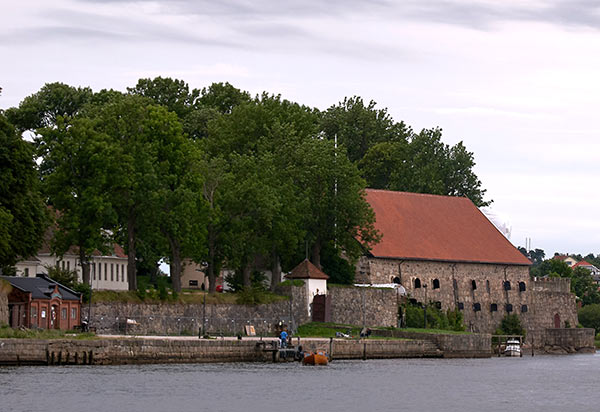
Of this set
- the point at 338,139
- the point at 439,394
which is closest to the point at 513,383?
the point at 439,394

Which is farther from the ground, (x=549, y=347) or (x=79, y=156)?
(x=79, y=156)

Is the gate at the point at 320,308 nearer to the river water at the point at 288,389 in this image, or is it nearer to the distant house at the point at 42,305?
the river water at the point at 288,389

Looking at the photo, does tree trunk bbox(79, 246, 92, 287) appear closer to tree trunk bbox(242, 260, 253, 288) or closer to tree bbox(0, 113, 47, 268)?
tree bbox(0, 113, 47, 268)

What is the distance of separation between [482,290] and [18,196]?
46111 millimetres

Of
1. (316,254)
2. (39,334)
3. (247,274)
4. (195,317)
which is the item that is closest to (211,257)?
(247,274)

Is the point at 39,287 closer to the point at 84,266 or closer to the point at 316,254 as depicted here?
the point at 84,266

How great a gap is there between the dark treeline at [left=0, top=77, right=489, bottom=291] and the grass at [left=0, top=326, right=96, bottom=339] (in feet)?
17.2

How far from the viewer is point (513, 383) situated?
237 feet

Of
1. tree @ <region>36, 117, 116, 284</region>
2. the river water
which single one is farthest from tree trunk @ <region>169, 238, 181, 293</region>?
the river water

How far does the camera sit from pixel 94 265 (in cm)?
10331

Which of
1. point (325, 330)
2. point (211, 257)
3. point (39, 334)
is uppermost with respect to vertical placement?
point (211, 257)

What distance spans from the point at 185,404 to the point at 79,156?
98.0 ft

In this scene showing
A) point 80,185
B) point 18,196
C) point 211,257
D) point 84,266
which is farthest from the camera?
point 211,257

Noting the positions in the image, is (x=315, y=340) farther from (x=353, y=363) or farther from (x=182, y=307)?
(x=182, y=307)
